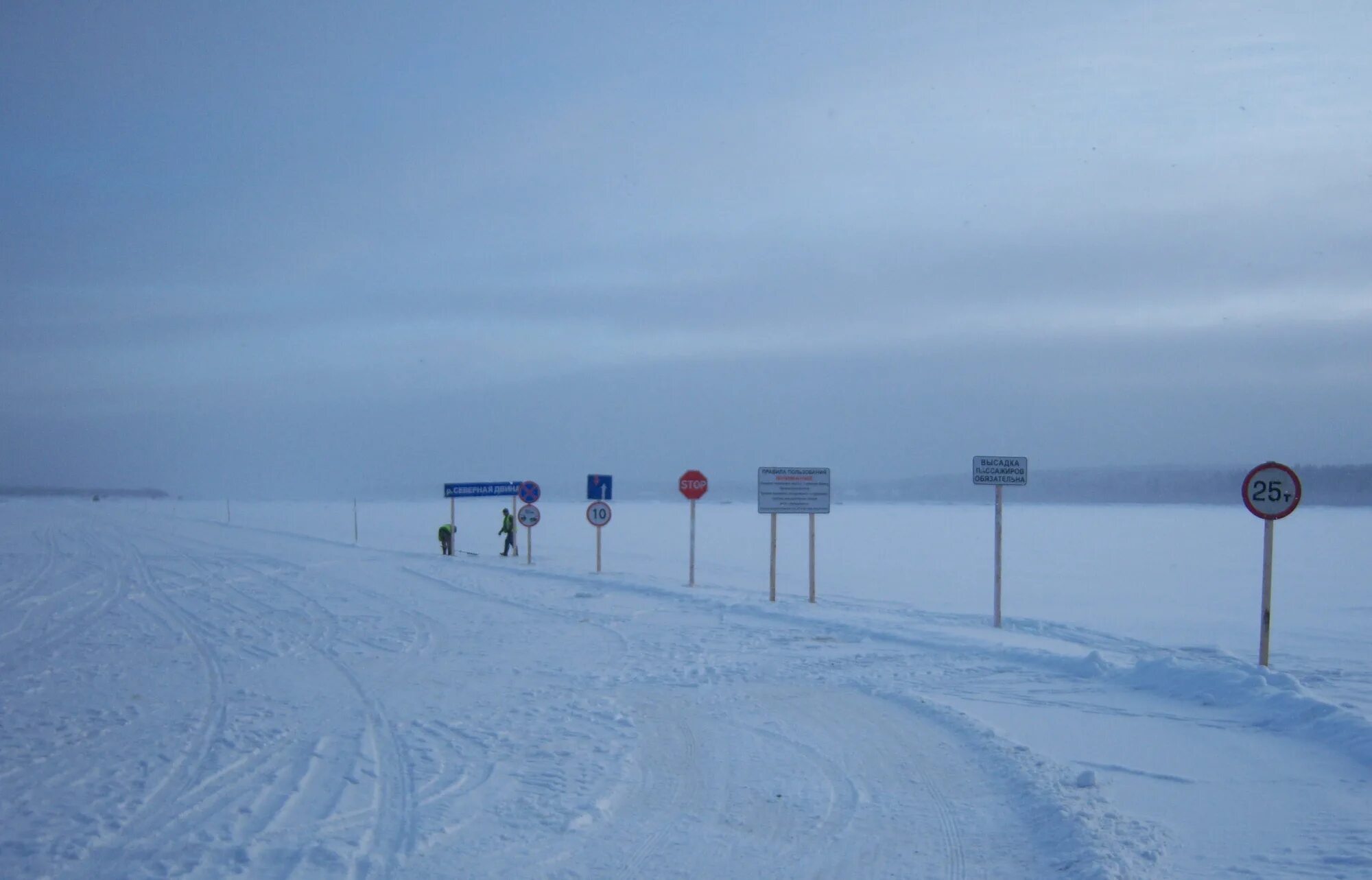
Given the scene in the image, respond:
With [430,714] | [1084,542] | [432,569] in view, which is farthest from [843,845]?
[1084,542]

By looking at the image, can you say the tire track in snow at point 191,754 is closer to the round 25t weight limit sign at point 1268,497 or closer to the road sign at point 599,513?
the round 25t weight limit sign at point 1268,497

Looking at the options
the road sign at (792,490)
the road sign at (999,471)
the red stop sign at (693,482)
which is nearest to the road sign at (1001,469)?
the road sign at (999,471)

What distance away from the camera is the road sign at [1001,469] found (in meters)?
16.5

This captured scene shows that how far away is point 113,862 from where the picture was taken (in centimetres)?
560

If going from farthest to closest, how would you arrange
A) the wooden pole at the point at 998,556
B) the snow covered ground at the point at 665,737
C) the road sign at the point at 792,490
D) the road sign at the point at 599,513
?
the road sign at the point at 599,513 → the road sign at the point at 792,490 → the wooden pole at the point at 998,556 → the snow covered ground at the point at 665,737

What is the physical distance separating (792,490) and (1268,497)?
952cm

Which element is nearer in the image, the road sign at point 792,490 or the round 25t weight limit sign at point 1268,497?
the round 25t weight limit sign at point 1268,497

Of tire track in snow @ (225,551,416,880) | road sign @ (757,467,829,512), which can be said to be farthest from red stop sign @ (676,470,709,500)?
tire track in snow @ (225,551,416,880)

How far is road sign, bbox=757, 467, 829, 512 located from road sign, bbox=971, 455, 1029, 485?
4.00 metres

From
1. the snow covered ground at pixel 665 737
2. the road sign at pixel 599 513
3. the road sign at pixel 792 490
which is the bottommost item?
the snow covered ground at pixel 665 737

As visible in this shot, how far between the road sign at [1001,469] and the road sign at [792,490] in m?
4.00

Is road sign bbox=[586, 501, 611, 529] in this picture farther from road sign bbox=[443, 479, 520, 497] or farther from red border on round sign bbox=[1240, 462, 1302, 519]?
red border on round sign bbox=[1240, 462, 1302, 519]

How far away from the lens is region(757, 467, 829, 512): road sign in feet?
65.9

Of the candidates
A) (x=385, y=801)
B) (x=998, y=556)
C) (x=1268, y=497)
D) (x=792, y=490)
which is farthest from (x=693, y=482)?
(x=385, y=801)
